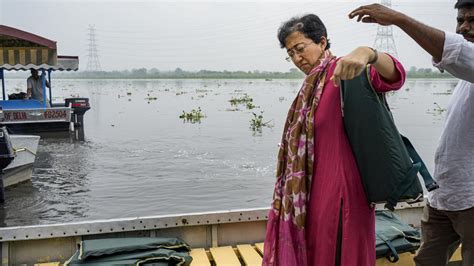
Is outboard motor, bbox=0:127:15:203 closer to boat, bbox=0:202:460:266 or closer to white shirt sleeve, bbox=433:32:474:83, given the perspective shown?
boat, bbox=0:202:460:266

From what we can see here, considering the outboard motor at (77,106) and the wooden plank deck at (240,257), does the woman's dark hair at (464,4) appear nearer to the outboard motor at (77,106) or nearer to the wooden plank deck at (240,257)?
the wooden plank deck at (240,257)

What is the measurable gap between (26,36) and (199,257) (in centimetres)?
1247

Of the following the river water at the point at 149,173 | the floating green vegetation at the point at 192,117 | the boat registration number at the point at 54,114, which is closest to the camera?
the river water at the point at 149,173

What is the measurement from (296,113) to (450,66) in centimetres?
60

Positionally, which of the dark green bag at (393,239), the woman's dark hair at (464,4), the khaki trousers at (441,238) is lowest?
the dark green bag at (393,239)

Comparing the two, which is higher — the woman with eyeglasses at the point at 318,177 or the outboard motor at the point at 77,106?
the woman with eyeglasses at the point at 318,177

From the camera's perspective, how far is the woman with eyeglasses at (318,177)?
179 cm

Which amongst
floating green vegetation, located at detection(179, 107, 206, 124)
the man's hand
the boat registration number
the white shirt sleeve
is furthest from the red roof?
the white shirt sleeve

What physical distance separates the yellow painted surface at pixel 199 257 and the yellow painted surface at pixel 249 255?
26cm

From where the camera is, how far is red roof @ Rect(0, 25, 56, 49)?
12930mm

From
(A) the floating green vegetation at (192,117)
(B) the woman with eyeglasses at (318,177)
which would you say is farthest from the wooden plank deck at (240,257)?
(A) the floating green vegetation at (192,117)

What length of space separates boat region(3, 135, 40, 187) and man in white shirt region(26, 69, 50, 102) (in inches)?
254

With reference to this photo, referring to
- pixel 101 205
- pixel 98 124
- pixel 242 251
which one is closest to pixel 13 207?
pixel 101 205

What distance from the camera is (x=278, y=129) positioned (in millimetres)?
20906
